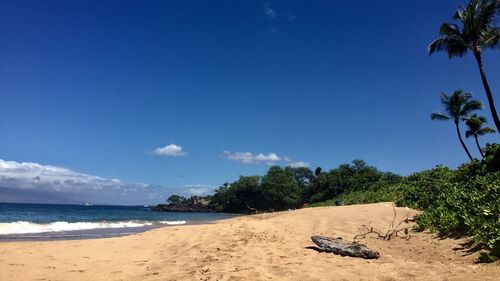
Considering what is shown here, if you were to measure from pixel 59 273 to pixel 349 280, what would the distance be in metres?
6.29

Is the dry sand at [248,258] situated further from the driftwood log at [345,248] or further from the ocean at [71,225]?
the ocean at [71,225]

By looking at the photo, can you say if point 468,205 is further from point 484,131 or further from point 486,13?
point 484,131

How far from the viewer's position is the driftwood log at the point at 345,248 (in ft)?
27.6

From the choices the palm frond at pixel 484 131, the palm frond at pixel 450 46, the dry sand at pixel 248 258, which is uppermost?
the palm frond at pixel 450 46

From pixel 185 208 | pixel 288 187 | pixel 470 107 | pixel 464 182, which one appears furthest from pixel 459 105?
pixel 185 208

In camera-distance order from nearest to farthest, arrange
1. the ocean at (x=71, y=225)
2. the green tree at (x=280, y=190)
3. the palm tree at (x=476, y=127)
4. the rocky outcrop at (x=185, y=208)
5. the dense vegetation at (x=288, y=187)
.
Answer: the ocean at (x=71, y=225), the palm tree at (x=476, y=127), the dense vegetation at (x=288, y=187), the green tree at (x=280, y=190), the rocky outcrop at (x=185, y=208)

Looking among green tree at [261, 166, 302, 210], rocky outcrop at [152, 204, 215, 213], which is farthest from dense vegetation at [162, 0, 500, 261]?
rocky outcrop at [152, 204, 215, 213]

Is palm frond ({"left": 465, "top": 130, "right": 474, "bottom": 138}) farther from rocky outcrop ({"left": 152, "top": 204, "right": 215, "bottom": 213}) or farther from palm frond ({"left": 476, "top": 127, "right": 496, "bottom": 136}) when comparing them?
rocky outcrop ({"left": 152, "top": 204, "right": 215, "bottom": 213})

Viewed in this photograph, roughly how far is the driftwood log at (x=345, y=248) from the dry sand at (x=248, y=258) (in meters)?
0.18

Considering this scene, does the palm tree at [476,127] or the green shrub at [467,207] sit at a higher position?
the palm tree at [476,127]

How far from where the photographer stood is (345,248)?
863 cm

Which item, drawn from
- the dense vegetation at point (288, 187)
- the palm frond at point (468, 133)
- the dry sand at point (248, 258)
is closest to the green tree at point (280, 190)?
the dense vegetation at point (288, 187)

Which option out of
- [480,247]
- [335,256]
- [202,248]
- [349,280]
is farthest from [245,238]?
[480,247]

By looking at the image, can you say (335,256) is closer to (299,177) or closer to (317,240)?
(317,240)
